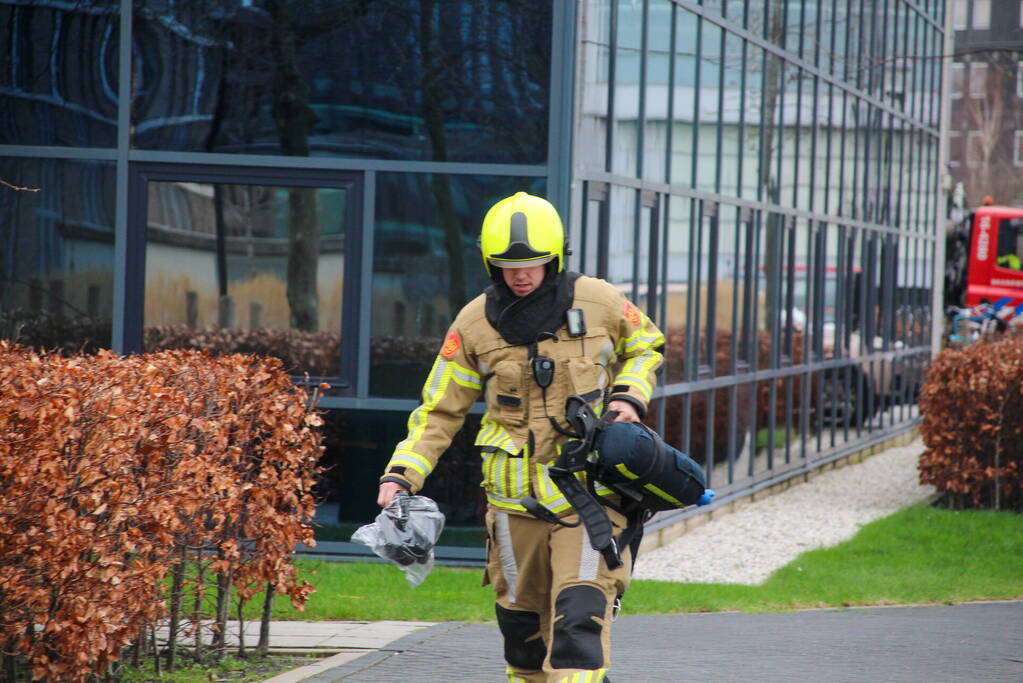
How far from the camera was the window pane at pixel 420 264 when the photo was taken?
30.2 feet

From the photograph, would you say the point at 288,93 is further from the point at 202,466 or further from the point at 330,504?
the point at 202,466

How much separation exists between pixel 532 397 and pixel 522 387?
0.05 metres

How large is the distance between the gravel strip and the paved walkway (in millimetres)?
1653

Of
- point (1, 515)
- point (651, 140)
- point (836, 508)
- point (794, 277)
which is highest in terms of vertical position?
point (651, 140)

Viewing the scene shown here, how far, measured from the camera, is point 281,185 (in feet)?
30.6

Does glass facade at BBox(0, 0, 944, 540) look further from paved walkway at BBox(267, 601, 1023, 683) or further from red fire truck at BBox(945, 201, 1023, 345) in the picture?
red fire truck at BBox(945, 201, 1023, 345)

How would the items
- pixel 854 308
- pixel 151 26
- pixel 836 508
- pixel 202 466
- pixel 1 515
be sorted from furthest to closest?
1. pixel 854 308
2. pixel 836 508
3. pixel 151 26
4. pixel 202 466
5. pixel 1 515

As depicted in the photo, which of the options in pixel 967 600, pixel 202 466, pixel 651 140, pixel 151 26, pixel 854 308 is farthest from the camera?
pixel 854 308

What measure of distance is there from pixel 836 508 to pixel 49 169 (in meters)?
7.43

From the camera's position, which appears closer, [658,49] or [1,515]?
[1,515]

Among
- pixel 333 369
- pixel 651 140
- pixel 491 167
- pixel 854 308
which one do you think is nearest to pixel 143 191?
pixel 333 369

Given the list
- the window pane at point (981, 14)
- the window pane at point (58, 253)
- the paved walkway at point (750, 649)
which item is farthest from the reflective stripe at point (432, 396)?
the window pane at point (981, 14)

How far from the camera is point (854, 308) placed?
56.3ft

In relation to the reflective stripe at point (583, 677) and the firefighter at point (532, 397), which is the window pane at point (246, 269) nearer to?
the firefighter at point (532, 397)
